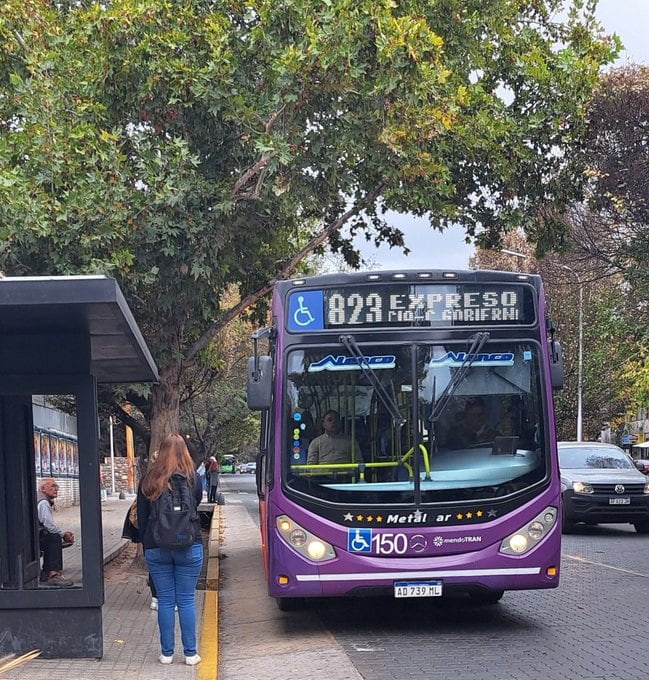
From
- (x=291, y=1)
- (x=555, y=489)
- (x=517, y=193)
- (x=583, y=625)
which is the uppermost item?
(x=291, y=1)

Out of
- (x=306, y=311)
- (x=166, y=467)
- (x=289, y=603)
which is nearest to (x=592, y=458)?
(x=289, y=603)

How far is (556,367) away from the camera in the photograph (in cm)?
938

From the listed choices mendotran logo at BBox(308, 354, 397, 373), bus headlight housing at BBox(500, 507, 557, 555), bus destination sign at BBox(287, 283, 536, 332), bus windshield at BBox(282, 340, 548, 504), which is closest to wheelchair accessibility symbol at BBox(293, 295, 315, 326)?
bus destination sign at BBox(287, 283, 536, 332)

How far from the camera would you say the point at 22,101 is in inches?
453

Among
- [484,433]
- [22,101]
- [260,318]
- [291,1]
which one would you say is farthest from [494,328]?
[260,318]

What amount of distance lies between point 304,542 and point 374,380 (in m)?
1.52

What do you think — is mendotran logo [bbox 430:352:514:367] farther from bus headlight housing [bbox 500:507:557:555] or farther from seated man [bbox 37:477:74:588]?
seated man [bbox 37:477:74:588]

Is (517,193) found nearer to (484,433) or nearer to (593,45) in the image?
(593,45)

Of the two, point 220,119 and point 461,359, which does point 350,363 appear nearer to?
point 461,359

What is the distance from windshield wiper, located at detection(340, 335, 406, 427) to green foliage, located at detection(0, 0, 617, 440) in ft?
11.0

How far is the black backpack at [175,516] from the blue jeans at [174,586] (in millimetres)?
153

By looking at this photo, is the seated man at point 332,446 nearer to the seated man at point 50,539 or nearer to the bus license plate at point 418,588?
the bus license plate at point 418,588

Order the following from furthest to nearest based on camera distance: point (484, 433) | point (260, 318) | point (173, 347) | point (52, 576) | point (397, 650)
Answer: point (260, 318)
point (173, 347)
point (52, 576)
point (484, 433)
point (397, 650)

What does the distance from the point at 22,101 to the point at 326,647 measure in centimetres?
683
